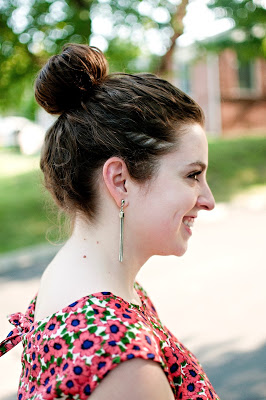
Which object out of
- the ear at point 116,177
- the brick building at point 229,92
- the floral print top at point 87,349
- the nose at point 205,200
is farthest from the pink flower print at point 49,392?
the brick building at point 229,92

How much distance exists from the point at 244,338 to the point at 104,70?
339 centimetres

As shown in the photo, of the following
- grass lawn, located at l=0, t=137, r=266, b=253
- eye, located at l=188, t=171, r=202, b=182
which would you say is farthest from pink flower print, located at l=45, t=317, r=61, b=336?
grass lawn, located at l=0, t=137, r=266, b=253

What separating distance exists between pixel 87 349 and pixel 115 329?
8 centimetres

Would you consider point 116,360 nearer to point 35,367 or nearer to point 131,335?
point 131,335

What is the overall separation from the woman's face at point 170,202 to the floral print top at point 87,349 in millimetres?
236

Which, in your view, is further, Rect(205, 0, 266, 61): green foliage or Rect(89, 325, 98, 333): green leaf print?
Rect(205, 0, 266, 61): green foliage

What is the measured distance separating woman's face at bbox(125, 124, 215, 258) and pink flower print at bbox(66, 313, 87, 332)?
0.36m

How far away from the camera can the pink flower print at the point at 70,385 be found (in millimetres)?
1119

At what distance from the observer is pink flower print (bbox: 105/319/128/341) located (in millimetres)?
1128

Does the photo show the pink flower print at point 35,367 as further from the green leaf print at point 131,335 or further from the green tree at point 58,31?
the green tree at point 58,31

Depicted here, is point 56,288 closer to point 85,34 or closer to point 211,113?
point 85,34

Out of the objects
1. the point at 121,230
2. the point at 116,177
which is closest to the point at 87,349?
the point at 121,230

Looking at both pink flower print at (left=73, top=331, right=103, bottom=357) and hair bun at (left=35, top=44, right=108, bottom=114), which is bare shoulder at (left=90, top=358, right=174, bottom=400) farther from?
hair bun at (left=35, top=44, right=108, bottom=114)

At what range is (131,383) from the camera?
1.08 meters
